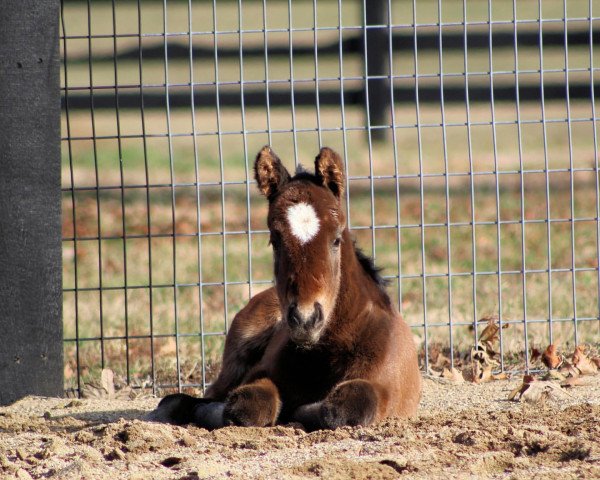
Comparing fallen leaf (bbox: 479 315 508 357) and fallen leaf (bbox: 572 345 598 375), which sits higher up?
fallen leaf (bbox: 479 315 508 357)

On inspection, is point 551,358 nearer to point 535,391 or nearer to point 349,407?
point 535,391

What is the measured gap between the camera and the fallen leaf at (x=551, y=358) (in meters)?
5.66

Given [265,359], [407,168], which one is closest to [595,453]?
[265,359]

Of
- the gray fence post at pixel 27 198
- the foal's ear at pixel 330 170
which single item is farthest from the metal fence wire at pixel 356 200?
the foal's ear at pixel 330 170

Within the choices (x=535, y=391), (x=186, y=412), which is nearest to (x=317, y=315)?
(x=186, y=412)

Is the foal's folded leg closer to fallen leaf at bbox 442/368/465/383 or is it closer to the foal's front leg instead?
the foal's front leg

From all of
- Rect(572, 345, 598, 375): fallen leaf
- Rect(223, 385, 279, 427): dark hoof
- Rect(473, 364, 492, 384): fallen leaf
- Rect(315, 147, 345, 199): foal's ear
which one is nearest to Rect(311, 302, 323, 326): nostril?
Rect(223, 385, 279, 427): dark hoof

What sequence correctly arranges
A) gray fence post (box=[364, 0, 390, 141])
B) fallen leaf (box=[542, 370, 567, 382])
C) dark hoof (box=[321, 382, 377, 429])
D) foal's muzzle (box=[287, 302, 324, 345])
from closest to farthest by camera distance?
foal's muzzle (box=[287, 302, 324, 345]), dark hoof (box=[321, 382, 377, 429]), fallen leaf (box=[542, 370, 567, 382]), gray fence post (box=[364, 0, 390, 141])

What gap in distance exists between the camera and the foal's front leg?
406 cm

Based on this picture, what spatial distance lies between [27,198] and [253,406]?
184cm

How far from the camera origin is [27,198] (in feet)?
16.9

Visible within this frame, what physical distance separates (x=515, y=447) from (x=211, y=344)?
11.0 feet

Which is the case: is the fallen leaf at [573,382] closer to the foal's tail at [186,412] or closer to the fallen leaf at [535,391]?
the fallen leaf at [535,391]

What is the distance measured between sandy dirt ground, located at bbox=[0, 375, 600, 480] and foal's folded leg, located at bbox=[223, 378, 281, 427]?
0.13 meters
